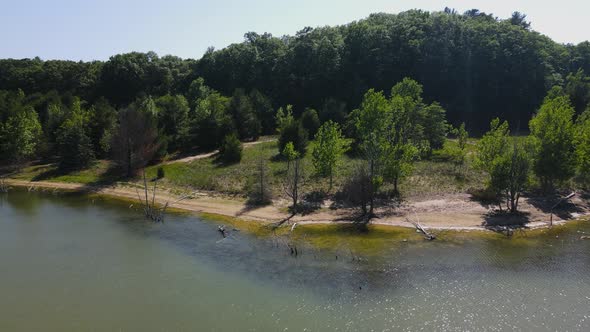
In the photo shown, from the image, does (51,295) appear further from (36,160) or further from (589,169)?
(589,169)

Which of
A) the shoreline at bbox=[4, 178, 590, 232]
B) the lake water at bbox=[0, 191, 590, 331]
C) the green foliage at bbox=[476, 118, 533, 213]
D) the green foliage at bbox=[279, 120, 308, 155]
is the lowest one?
the lake water at bbox=[0, 191, 590, 331]

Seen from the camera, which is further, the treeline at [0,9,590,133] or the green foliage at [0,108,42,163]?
the treeline at [0,9,590,133]

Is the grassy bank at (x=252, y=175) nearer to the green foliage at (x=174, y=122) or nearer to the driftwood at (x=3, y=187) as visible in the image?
the driftwood at (x=3, y=187)

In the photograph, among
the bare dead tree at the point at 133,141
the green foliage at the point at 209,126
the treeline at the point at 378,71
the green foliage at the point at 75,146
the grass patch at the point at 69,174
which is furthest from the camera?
the treeline at the point at 378,71

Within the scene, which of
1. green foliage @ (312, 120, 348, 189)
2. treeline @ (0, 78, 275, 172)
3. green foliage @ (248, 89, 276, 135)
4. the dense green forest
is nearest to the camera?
green foliage @ (312, 120, 348, 189)

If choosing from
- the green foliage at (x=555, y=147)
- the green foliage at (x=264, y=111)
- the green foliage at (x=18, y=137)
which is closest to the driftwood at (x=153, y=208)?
the green foliage at (x=18, y=137)

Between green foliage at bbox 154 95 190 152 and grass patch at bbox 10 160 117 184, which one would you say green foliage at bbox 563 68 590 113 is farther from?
grass patch at bbox 10 160 117 184

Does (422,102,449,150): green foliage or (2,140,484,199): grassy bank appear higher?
(422,102,449,150): green foliage

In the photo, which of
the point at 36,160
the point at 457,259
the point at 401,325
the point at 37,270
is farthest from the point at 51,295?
the point at 36,160

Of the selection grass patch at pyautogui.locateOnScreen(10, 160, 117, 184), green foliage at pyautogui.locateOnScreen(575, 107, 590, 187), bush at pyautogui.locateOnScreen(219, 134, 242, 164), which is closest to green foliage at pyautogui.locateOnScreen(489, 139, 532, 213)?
green foliage at pyautogui.locateOnScreen(575, 107, 590, 187)
